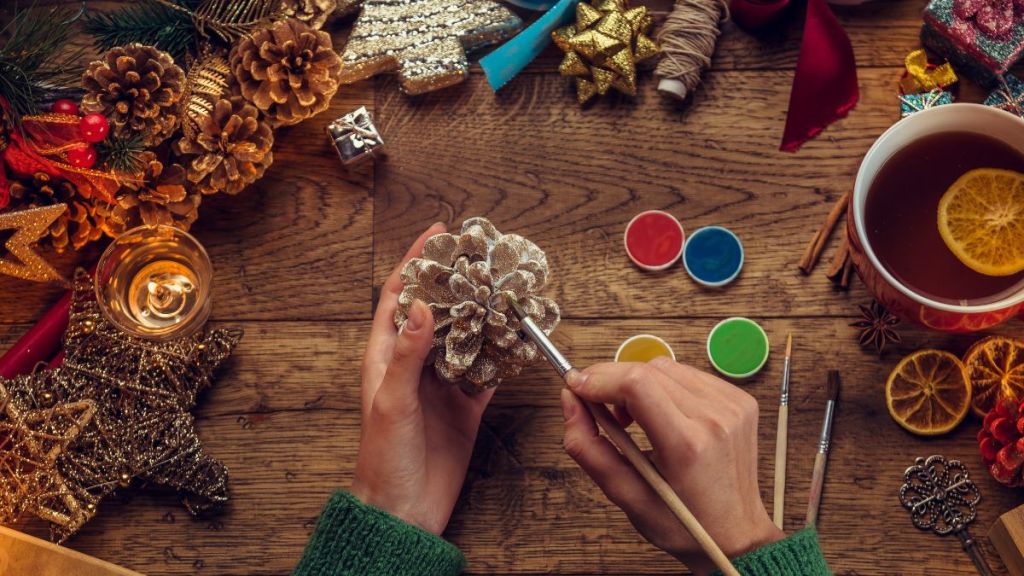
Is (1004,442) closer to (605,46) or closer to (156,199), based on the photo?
(605,46)

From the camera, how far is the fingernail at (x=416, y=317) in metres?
0.83

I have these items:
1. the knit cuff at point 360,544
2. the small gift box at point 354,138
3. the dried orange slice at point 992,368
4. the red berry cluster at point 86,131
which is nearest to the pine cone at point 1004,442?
the dried orange slice at point 992,368

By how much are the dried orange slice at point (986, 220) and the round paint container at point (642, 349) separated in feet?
1.02

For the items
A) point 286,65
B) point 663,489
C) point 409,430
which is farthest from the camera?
point 286,65

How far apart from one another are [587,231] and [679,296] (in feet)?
0.43

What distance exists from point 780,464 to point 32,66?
0.91 meters

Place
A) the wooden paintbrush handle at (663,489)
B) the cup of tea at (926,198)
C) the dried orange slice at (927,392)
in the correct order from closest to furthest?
the wooden paintbrush handle at (663,489)
the cup of tea at (926,198)
the dried orange slice at (927,392)

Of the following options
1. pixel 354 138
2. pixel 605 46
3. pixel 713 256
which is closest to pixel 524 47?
pixel 605 46

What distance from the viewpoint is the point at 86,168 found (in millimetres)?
983

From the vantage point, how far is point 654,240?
1.06 m

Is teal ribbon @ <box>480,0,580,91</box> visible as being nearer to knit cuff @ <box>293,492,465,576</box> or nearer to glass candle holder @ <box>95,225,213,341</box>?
glass candle holder @ <box>95,225,213,341</box>

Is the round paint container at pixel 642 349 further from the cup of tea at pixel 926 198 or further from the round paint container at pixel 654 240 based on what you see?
the cup of tea at pixel 926 198

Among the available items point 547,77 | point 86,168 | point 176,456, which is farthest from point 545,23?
point 176,456

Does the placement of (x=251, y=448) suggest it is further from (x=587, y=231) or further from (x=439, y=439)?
(x=587, y=231)
